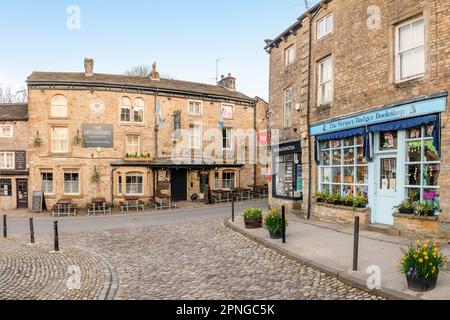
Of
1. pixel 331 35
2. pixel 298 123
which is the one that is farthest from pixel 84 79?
pixel 331 35

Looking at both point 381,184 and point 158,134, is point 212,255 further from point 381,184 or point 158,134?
point 158,134

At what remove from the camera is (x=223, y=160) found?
1053 inches

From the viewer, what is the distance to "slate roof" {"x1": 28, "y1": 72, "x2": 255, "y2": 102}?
2202 cm

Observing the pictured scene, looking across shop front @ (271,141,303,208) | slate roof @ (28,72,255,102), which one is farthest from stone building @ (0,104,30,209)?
shop front @ (271,141,303,208)

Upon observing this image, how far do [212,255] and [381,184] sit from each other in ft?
19.2

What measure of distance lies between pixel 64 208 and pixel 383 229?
18437 millimetres

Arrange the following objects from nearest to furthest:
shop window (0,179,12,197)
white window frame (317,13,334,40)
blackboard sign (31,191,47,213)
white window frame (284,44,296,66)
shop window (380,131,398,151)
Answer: shop window (380,131,398,151)
white window frame (317,13,334,40)
white window frame (284,44,296,66)
blackboard sign (31,191,47,213)
shop window (0,179,12,197)

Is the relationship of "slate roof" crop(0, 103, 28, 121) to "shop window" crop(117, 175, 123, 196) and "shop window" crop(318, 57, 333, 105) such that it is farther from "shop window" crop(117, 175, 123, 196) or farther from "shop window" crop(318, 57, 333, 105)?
"shop window" crop(318, 57, 333, 105)

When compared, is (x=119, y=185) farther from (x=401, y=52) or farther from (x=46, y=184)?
(x=401, y=52)

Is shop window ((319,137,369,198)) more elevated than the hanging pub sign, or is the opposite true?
the hanging pub sign

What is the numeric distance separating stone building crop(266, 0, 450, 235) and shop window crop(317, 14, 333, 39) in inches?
2.5

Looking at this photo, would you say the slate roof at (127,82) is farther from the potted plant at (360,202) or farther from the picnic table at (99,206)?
the potted plant at (360,202)

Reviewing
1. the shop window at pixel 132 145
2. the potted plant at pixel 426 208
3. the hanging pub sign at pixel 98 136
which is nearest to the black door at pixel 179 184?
the shop window at pixel 132 145

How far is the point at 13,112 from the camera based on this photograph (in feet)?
81.0
